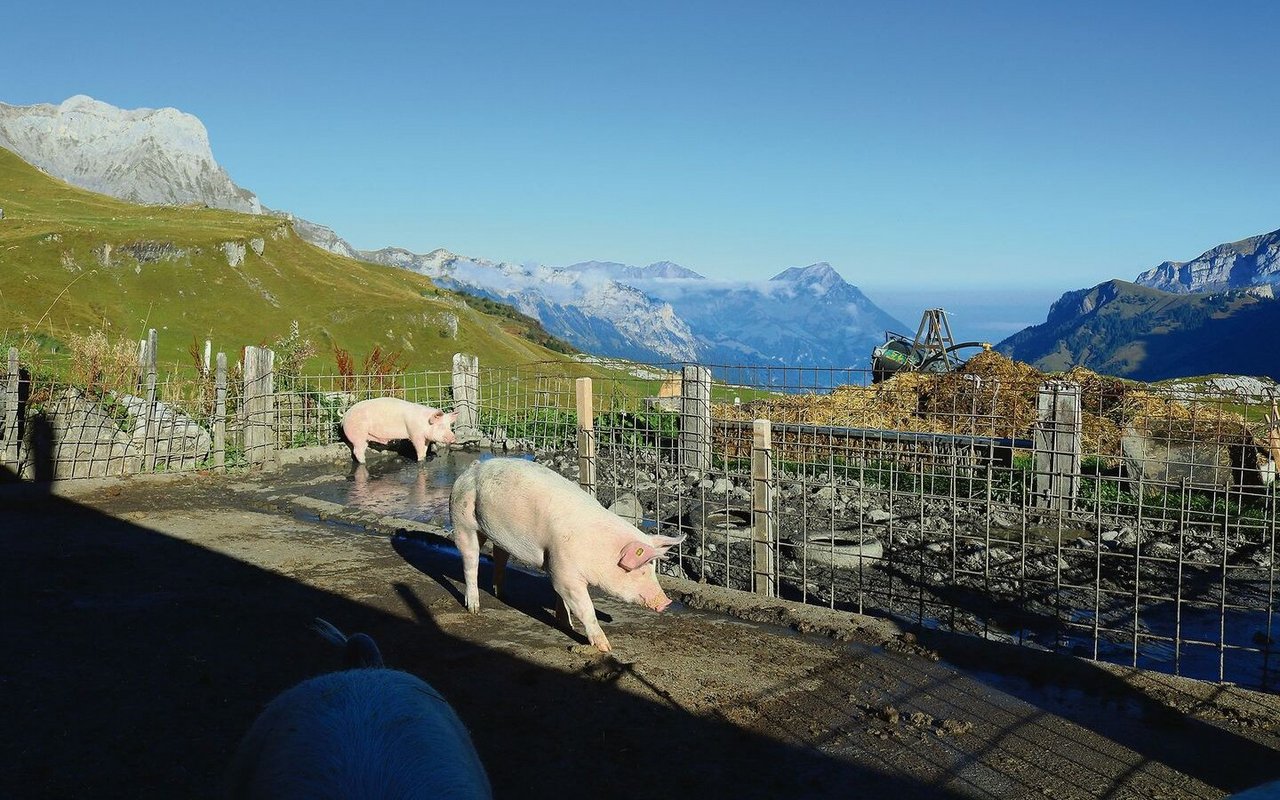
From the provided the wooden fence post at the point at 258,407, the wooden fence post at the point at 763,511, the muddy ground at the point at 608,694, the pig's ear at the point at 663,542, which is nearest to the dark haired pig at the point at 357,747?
the muddy ground at the point at 608,694

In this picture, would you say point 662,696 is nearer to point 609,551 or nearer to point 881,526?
point 609,551

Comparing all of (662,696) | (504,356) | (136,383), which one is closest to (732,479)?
(662,696)

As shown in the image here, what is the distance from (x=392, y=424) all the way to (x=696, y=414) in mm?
4709

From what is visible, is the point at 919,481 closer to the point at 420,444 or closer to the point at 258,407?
the point at 420,444

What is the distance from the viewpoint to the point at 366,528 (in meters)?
9.12

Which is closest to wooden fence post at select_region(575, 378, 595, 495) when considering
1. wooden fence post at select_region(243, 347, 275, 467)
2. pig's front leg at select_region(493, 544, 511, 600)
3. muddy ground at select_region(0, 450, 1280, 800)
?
muddy ground at select_region(0, 450, 1280, 800)

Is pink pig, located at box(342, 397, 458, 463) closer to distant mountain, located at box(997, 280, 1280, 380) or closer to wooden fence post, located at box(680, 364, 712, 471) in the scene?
wooden fence post, located at box(680, 364, 712, 471)

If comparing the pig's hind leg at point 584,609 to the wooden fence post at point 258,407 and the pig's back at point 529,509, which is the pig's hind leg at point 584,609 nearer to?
the pig's back at point 529,509

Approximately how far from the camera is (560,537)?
233 inches

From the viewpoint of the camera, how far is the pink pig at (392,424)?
43.9ft

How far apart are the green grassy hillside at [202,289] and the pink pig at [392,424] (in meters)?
28.6

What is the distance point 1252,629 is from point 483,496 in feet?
19.2

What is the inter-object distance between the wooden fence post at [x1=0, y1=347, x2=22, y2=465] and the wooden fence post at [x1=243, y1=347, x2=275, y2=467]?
2.56 m

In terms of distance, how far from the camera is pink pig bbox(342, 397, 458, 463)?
527 inches
